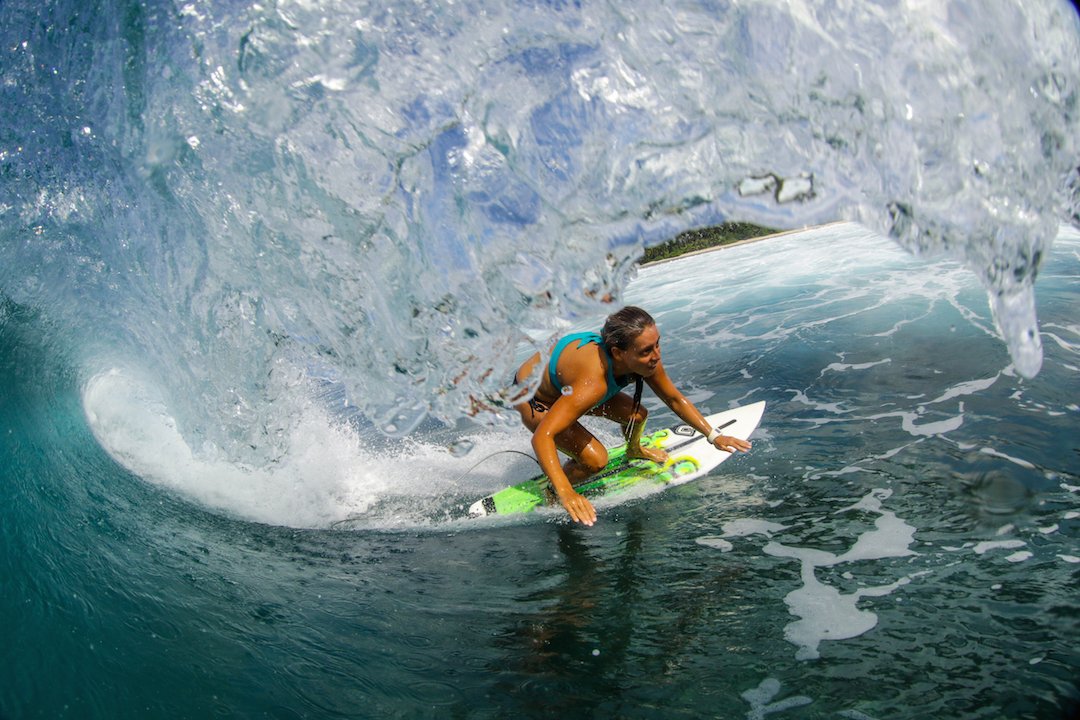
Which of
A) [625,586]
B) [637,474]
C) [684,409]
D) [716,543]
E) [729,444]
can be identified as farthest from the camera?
[637,474]

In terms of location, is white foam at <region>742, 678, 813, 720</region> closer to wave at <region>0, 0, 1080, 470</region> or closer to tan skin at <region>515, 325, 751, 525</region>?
tan skin at <region>515, 325, 751, 525</region>

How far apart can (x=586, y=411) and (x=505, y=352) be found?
70 centimetres

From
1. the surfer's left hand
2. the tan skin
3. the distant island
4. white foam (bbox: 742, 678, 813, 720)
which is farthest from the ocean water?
the distant island

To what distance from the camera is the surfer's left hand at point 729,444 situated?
5133 mm

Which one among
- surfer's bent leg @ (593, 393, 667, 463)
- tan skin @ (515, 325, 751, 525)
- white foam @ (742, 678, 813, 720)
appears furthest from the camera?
surfer's bent leg @ (593, 393, 667, 463)

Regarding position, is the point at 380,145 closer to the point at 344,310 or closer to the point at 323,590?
the point at 344,310

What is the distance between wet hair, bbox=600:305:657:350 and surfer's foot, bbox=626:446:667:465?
1238 millimetres

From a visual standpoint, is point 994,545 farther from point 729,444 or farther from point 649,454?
point 649,454

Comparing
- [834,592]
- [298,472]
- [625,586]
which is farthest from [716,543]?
[298,472]

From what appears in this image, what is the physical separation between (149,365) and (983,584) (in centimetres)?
710

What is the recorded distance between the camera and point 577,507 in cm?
428

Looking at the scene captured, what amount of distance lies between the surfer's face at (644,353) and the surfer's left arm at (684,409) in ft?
1.20

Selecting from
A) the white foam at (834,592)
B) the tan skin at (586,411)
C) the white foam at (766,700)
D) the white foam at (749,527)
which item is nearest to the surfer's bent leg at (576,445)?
the tan skin at (586,411)

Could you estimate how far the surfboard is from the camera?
5.16 meters
